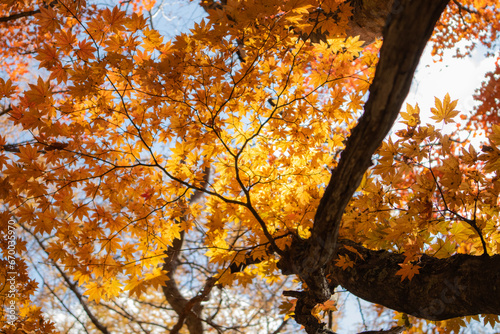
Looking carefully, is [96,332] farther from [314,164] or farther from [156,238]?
[314,164]

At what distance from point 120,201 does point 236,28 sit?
1563mm

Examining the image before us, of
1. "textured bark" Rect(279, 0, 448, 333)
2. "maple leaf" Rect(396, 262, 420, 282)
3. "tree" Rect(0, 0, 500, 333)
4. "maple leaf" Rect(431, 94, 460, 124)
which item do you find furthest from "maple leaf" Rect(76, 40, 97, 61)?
"maple leaf" Rect(396, 262, 420, 282)

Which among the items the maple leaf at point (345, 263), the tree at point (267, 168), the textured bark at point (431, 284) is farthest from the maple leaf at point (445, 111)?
the maple leaf at point (345, 263)

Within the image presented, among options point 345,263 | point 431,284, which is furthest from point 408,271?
point 345,263

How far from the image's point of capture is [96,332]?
9.42 meters

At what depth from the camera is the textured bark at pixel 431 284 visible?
5.07 feet

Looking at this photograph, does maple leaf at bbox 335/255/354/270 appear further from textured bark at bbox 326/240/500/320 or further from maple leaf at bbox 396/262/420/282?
maple leaf at bbox 396/262/420/282

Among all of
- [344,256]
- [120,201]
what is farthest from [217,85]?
[344,256]

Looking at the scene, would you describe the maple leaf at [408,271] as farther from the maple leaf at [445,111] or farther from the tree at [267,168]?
the maple leaf at [445,111]

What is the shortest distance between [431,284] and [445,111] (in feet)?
3.31

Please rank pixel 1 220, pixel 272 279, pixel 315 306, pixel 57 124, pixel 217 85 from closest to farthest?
pixel 57 124, pixel 217 85, pixel 1 220, pixel 315 306, pixel 272 279

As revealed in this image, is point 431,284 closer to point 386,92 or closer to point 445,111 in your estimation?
point 445,111

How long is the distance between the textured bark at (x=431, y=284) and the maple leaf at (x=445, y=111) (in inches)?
30.6

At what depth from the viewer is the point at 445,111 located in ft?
5.57
